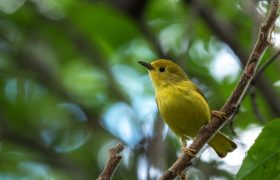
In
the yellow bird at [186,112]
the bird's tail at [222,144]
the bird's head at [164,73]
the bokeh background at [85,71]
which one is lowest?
the bird's tail at [222,144]

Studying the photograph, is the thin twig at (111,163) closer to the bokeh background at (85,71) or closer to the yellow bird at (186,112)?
the yellow bird at (186,112)

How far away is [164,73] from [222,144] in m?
0.94

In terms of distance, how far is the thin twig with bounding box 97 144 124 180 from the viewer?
2.45 metres

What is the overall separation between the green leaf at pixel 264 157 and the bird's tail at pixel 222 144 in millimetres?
1895

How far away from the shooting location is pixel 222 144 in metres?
4.46

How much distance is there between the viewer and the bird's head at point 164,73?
498 cm

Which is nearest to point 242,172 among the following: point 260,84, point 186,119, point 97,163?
point 186,119

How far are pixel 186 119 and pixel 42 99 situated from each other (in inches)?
157

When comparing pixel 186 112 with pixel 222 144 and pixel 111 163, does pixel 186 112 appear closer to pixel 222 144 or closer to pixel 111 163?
pixel 222 144

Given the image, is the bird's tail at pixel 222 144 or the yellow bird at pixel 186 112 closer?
the yellow bird at pixel 186 112

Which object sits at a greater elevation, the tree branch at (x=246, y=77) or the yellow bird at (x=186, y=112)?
the yellow bird at (x=186, y=112)

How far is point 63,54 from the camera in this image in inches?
326

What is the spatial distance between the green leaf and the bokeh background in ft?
11.7

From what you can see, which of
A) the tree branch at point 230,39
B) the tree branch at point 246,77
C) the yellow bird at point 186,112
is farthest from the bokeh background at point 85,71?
the tree branch at point 246,77
